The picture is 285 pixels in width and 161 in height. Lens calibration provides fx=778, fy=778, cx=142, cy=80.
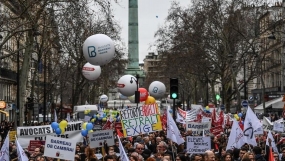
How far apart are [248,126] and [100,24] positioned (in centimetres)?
4107

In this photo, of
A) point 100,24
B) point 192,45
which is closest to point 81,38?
point 100,24

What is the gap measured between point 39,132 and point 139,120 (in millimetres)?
2272

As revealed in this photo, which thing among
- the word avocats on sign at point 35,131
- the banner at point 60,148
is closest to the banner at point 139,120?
the word avocats on sign at point 35,131

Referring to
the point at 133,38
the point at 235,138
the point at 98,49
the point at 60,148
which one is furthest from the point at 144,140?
the point at 133,38

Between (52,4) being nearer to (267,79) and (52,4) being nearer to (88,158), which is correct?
(88,158)

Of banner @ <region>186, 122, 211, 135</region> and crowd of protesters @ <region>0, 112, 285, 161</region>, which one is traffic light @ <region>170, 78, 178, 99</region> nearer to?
banner @ <region>186, 122, 211, 135</region>

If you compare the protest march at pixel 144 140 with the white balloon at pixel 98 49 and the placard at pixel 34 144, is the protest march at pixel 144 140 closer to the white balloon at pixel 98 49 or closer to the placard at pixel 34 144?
the placard at pixel 34 144

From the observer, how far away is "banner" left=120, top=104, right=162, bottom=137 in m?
17.4

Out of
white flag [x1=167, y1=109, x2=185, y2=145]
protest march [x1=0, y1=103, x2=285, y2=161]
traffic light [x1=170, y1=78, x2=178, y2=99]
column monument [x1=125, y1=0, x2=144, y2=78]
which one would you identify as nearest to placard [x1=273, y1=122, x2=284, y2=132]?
protest march [x1=0, y1=103, x2=285, y2=161]

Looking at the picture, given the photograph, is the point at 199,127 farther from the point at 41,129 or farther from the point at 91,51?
the point at 41,129

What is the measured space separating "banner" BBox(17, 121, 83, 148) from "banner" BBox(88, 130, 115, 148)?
0.87m

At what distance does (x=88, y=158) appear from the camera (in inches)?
599

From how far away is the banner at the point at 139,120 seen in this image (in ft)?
57.0

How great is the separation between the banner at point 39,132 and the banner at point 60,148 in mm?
4056
